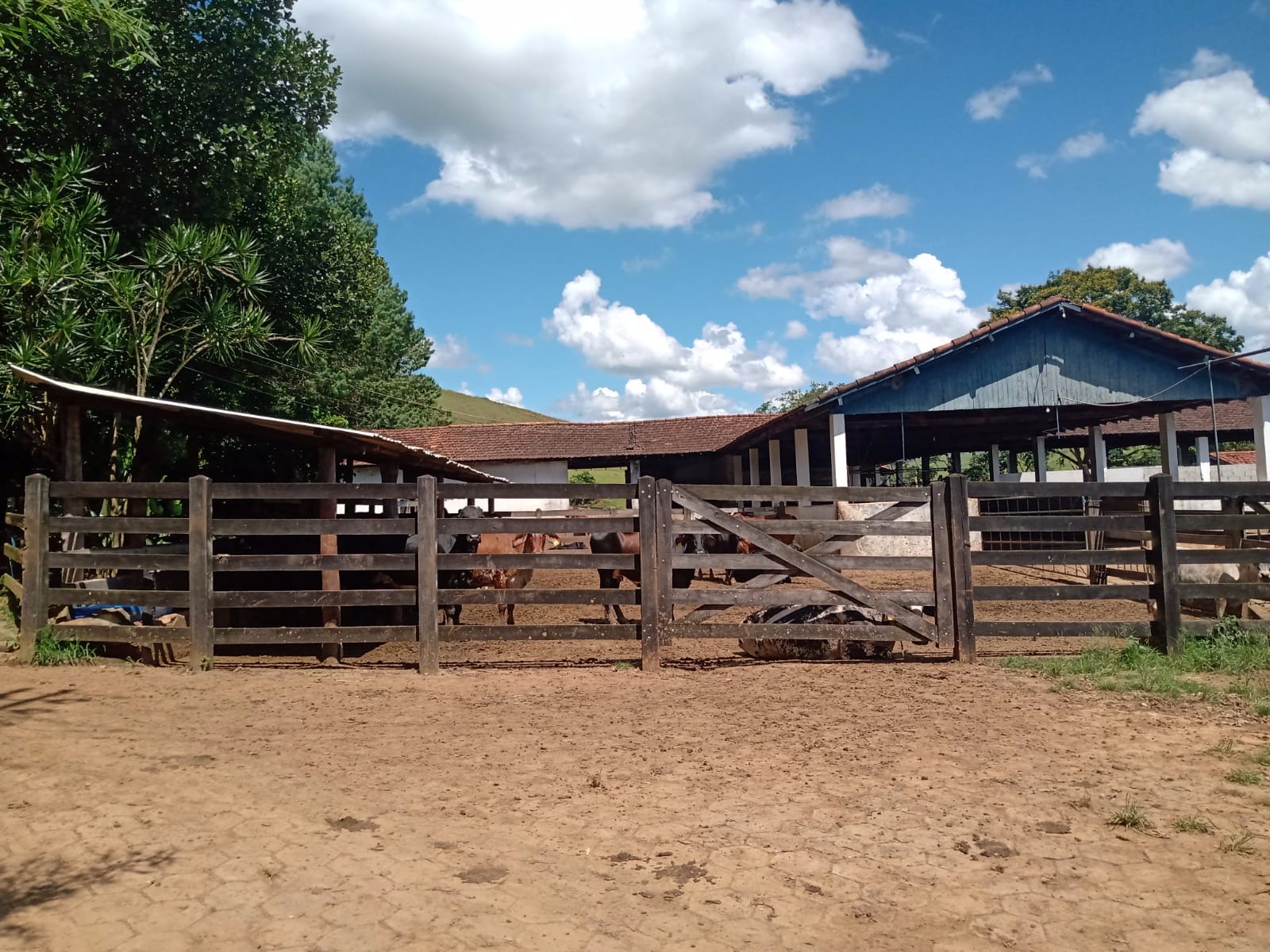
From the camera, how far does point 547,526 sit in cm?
732

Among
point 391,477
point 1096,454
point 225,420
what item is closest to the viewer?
point 225,420

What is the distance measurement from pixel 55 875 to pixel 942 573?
6.38 meters

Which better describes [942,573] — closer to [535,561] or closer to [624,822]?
[535,561]

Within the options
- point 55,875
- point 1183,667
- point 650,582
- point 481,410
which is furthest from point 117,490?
point 481,410

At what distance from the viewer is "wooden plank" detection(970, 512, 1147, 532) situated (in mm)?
7465

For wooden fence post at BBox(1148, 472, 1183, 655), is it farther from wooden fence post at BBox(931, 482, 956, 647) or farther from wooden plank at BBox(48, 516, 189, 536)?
wooden plank at BBox(48, 516, 189, 536)

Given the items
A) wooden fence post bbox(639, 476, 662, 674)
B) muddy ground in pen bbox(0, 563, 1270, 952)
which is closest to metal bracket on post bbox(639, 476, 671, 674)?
wooden fence post bbox(639, 476, 662, 674)

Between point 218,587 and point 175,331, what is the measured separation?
7006mm

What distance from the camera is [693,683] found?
6.94 m

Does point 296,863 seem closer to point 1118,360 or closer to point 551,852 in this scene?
point 551,852

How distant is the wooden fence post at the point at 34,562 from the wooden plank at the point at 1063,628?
8091 mm

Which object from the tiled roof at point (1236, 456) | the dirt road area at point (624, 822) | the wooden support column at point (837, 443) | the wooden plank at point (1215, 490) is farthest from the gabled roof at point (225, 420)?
the tiled roof at point (1236, 456)

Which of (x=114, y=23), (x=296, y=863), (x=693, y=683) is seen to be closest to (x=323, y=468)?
(x=693, y=683)

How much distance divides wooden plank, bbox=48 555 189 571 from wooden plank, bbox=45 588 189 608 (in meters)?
0.22
